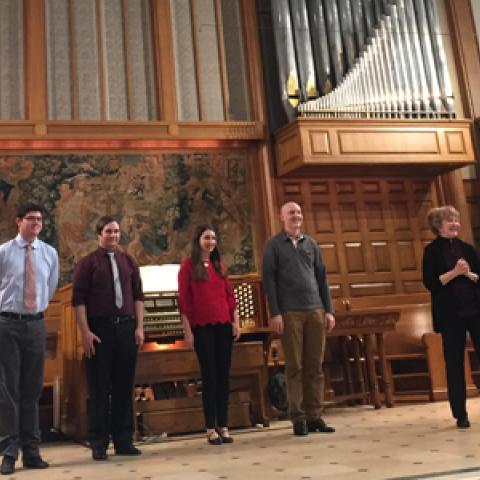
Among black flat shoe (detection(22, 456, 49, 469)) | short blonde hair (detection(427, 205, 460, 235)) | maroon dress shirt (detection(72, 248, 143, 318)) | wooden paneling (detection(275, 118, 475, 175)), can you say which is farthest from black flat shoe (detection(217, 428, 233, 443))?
wooden paneling (detection(275, 118, 475, 175))

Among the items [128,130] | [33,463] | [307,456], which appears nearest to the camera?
[307,456]

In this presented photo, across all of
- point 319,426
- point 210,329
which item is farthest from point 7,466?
point 319,426

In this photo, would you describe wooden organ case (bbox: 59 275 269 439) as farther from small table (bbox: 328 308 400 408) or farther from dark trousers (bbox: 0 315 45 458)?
dark trousers (bbox: 0 315 45 458)

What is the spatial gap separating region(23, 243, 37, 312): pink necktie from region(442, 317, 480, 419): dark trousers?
2378mm

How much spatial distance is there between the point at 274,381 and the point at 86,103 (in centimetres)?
382

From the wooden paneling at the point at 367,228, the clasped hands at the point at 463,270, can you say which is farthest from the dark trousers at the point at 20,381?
the wooden paneling at the point at 367,228

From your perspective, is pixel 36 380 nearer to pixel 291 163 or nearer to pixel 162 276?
pixel 162 276

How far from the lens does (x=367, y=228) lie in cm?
790

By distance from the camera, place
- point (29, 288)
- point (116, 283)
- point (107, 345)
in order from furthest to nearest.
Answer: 1. point (116, 283)
2. point (107, 345)
3. point (29, 288)

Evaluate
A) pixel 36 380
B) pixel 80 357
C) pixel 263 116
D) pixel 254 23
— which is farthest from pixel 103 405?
pixel 254 23

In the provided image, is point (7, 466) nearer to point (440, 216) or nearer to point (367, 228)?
point (440, 216)

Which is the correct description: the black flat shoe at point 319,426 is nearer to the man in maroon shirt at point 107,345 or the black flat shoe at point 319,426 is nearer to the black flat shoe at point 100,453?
the man in maroon shirt at point 107,345

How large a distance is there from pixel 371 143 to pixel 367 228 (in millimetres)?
Answer: 1078

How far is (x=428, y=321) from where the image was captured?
7031 millimetres
